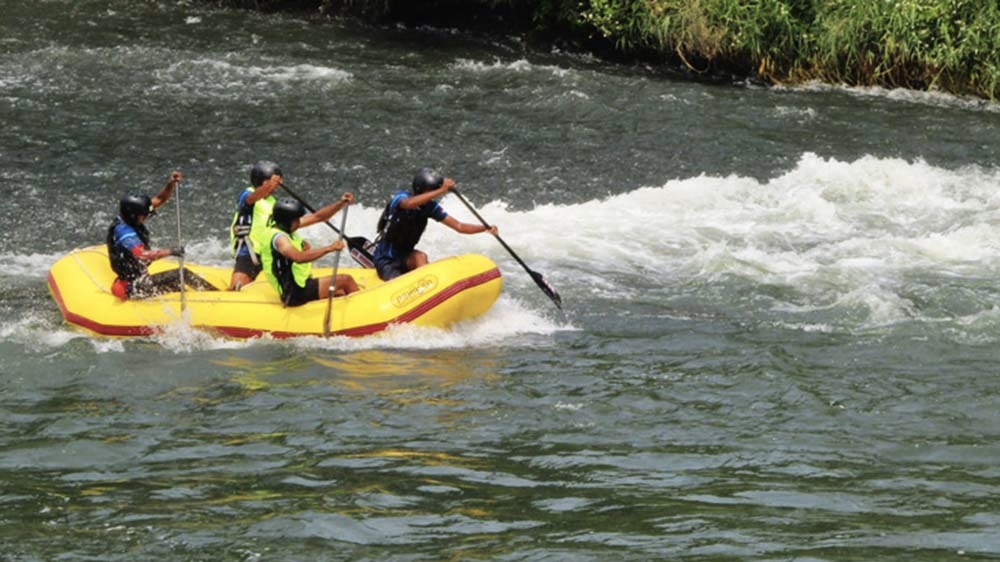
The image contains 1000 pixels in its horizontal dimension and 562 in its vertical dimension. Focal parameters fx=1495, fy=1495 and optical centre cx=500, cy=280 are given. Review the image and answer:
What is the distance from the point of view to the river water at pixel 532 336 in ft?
23.6

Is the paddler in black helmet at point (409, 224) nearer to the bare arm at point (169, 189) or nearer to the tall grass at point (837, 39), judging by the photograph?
the bare arm at point (169, 189)

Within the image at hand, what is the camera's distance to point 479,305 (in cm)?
1114

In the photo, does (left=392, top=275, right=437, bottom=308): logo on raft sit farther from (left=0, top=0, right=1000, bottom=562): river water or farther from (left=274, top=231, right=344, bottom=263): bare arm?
(left=274, top=231, right=344, bottom=263): bare arm

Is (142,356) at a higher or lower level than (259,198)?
lower

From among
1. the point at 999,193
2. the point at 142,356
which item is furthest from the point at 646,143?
the point at 142,356

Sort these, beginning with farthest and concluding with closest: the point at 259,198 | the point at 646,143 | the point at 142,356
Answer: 1. the point at 646,143
2. the point at 259,198
3. the point at 142,356

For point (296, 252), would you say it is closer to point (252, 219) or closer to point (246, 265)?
point (252, 219)

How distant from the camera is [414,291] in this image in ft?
35.9

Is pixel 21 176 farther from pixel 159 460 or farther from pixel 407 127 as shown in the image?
pixel 159 460

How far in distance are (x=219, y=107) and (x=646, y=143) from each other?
5004mm

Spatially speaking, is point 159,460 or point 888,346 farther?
point 888,346

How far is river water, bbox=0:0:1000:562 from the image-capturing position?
7.20 m

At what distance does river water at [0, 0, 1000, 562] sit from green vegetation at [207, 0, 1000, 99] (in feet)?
1.56

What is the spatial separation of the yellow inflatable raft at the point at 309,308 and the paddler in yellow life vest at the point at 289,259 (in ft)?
0.39
